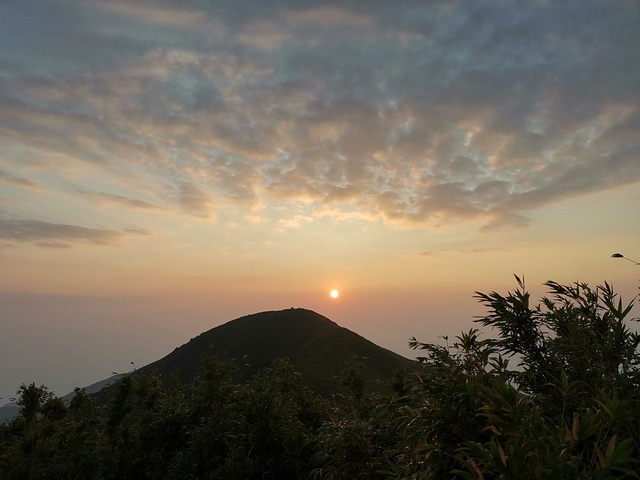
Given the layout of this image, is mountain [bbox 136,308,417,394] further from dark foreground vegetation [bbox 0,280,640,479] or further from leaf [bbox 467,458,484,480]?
leaf [bbox 467,458,484,480]

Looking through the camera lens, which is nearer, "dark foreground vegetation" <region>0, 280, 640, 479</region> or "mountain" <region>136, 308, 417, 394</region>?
"dark foreground vegetation" <region>0, 280, 640, 479</region>

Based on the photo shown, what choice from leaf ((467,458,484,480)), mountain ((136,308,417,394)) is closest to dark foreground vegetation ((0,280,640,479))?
leaf ((467,458,484,480))

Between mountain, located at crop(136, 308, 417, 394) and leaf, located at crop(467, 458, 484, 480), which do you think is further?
mountain, located at crop(136, 308, 417, 394)

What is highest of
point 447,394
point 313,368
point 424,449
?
point 447,394

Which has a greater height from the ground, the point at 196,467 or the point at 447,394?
the point at 447,394

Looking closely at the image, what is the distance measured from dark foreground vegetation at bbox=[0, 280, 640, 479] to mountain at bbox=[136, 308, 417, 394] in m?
63.9

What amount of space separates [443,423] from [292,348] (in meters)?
125

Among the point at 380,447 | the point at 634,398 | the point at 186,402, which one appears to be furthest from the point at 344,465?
the point at 186,402

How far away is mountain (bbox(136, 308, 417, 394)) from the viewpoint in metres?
101

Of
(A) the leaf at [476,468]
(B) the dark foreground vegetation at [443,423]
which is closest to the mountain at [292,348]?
(B) the dark foreground vegetation at [443,423]

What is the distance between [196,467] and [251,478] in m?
3.29

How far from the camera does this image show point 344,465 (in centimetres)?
1228

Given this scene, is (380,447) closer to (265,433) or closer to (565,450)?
(265,433)

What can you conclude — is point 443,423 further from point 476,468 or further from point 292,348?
point 292,348
